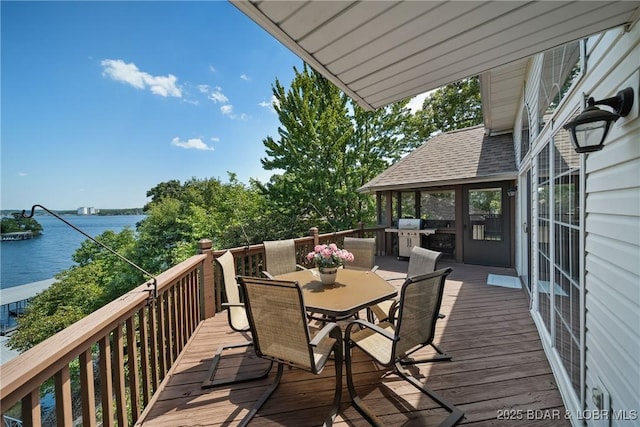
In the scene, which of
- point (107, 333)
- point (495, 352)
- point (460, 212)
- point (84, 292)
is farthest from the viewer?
point (84, 292)

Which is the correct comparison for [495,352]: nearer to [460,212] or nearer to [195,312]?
[195,312]

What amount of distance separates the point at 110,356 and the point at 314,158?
1062cm

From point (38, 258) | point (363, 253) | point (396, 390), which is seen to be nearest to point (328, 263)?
point (396, 390)

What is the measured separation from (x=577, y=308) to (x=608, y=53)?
1700 mm

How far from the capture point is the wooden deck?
1.96 m

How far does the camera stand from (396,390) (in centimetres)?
225

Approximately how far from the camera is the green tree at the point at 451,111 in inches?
607

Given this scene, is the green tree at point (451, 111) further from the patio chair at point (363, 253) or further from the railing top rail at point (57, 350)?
the railing top rail at point (57, 350)

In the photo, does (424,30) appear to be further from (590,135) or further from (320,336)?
(320,336)

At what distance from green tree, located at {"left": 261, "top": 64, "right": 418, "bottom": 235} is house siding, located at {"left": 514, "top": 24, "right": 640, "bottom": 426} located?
395 inches

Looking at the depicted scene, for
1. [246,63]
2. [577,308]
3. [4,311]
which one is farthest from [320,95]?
[4,311]

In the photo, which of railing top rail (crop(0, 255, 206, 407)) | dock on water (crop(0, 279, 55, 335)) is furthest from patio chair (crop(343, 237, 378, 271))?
dock on water (crop(0, 279, 55, 335))

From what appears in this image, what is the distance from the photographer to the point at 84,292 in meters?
13.5

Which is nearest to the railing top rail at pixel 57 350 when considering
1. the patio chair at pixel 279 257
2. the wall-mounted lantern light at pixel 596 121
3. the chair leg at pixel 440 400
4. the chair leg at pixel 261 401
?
the chair leg at pixel 261 401
